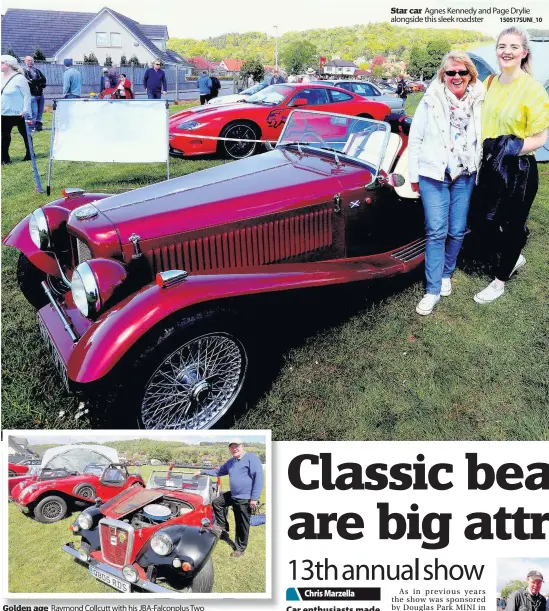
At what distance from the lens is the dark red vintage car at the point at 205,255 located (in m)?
1.99

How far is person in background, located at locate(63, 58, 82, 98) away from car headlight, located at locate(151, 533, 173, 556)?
95.2 inches

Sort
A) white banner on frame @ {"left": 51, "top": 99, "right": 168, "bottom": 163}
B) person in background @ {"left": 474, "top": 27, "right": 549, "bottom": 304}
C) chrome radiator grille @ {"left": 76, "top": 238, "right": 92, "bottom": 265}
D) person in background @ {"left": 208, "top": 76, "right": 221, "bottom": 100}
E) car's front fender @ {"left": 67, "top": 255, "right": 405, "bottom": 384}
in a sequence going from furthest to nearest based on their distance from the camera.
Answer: white banner on frame @ {"left": 51, "top": 99, "right": 168, "bottom": 163}, person in background @ {"left": 208, "top": 76, "right": 221, "bottom": 100}, person in background @ {"left": 474, "top": 27, "right": 549, "bottom": 304}, chrome radiator grille @ {"left": 76, "top": 238, "right": 92, "bottom": 265}, car's front fender @ {"left": 67, "top": 255, "right": 405, "bottom": 384}

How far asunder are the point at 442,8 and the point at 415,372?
68.3 inches

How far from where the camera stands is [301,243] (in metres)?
2.60

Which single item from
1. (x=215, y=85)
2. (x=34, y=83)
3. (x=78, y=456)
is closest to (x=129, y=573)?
(x=78, y=456)

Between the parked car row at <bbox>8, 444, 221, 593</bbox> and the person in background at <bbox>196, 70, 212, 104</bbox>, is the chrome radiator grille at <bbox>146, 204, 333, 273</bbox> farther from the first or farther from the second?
the person in background at <bbox>196, 70, 212, 104</bbox>

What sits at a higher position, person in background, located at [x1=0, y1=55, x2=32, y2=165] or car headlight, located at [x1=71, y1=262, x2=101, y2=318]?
person in background, located at [x1=0, y1=55, x2=32, y2=165]

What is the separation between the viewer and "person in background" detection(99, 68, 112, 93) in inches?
112

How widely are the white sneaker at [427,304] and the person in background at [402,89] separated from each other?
42.6 inches

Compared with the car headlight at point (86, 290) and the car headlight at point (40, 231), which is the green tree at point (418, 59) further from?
the car headlight at point (40, 231)

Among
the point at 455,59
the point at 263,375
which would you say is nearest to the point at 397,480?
the point at 263,375

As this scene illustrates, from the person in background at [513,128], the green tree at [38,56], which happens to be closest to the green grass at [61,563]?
the person in background at [513,128]

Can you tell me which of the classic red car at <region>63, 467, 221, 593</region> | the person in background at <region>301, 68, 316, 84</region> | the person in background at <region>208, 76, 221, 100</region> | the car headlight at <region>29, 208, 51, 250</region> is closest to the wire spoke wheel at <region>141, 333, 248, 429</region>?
the classic red car at <region>63, 467, 221, 593</region>

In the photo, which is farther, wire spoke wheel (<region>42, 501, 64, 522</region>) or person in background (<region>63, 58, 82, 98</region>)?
person in background (<region>63, 58, 82, 98</region>)
